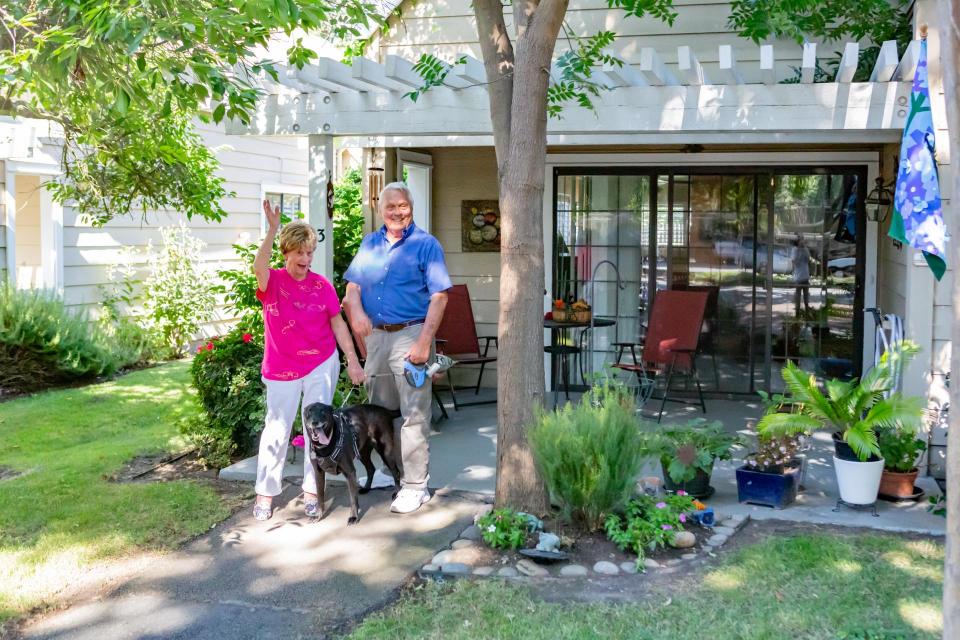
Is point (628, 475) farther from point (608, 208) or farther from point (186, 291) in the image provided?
point (186, 291)

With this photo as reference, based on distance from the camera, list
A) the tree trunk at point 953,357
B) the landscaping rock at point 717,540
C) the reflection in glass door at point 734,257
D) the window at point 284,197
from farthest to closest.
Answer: the window at point 284,197
the reflection in glass door at point 734,257
the landscaping rock at point 717,540
the tree trunk at point 953,357

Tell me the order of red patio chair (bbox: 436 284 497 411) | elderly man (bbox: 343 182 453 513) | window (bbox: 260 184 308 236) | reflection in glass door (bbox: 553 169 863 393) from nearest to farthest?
elderly man (bbox: 343 182 453 513) → red patio chair (bbox: 436 284 497 411) → reflection in glass door (bbox: 553 169 863 393) → window (bbox: 260 184 308 236)

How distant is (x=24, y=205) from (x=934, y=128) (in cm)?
841

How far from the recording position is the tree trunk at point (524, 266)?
4.68m

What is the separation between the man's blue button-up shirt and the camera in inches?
209

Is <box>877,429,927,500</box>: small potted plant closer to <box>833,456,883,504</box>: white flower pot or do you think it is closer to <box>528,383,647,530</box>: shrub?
<box>833,456,883,504</box>: white flower pot

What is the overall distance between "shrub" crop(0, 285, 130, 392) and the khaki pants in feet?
16.6

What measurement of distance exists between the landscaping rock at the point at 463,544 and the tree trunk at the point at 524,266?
0.91ft

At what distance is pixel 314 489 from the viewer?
17.2ft

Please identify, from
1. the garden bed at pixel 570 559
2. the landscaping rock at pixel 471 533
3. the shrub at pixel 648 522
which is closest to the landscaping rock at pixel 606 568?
the garden bed at pixel 570 559

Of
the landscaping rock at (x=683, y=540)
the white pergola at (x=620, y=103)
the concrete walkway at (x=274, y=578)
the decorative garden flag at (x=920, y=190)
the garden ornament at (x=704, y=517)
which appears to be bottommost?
the concrete walkway at (x=274, y=578)

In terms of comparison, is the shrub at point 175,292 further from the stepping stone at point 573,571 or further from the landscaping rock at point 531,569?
the stepping stone at point 573,571

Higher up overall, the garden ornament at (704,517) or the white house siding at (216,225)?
the white house siding at (216,225)

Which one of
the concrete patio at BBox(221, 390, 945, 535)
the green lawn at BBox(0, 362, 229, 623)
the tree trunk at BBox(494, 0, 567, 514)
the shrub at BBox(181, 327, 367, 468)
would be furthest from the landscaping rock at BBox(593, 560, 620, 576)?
the shrub at BBox(181, 327, 367, 468)
